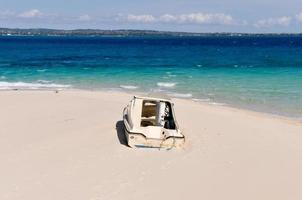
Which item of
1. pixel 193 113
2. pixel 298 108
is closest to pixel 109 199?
pixel 193 113

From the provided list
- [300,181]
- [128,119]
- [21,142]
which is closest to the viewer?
[300,181]

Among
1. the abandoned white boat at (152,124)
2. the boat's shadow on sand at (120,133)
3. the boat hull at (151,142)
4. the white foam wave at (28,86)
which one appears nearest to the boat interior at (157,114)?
the abandoned white boat at (152,124)

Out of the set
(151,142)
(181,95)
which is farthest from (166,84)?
(151,142)

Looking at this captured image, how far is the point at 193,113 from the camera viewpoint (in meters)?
23.4

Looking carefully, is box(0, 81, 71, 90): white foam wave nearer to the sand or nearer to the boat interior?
the sand

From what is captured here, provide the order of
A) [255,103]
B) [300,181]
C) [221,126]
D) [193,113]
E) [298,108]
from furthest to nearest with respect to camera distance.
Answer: [255,103]
[298,108]
[193,113]
[221,126]
[300,181]

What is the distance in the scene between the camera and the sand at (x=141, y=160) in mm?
11922

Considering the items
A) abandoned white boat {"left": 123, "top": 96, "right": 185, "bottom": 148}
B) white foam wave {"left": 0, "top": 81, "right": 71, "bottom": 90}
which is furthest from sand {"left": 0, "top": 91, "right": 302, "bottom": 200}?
white foam wave {"left": 0, "top": 81, "right": 71, "bottom": 90}

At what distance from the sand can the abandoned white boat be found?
318mm

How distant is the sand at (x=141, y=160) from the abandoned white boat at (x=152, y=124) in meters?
0.32

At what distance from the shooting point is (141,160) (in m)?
14.3

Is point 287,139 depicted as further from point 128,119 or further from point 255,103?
point 255,103

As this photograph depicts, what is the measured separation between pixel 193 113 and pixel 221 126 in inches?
129

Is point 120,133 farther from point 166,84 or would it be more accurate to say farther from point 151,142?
point 166,84
